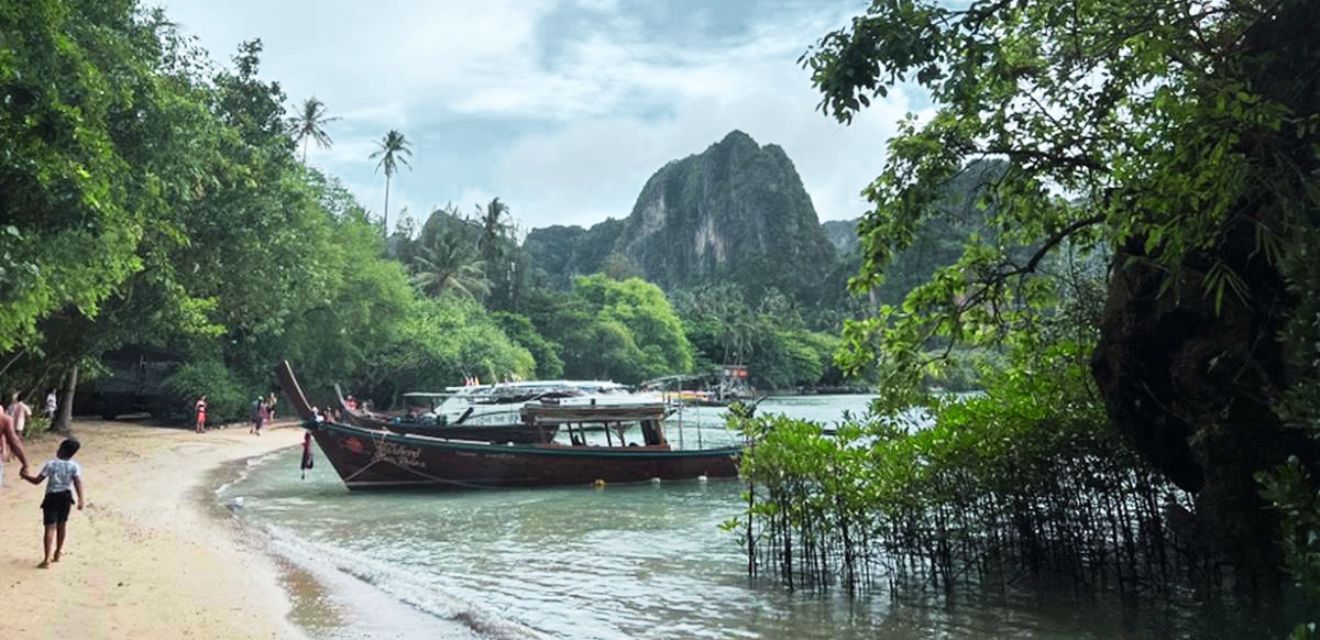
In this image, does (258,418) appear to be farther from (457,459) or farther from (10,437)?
(10,437)

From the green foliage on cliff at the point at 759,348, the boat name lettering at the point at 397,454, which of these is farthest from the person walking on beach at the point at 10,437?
the green foliage on cliff at the point at 759,348

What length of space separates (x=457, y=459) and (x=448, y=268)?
150 ft

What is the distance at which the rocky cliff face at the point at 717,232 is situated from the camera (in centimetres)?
13362

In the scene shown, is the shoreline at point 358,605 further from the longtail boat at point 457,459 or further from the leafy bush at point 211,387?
the leafy bush at point 211,387

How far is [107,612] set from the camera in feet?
22.1

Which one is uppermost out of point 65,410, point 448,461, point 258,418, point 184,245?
point 184,245

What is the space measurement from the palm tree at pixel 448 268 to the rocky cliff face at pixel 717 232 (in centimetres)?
5109

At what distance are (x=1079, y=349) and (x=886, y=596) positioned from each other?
2.99m

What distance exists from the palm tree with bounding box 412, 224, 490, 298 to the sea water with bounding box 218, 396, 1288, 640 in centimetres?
4486

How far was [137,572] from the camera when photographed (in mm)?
8391

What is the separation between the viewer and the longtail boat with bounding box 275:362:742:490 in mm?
17641

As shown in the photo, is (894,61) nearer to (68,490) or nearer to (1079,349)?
(1079,349)

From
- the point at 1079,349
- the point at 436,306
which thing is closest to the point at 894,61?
the point at 1079,349

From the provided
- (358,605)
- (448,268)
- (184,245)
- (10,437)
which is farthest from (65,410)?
(448,268)
